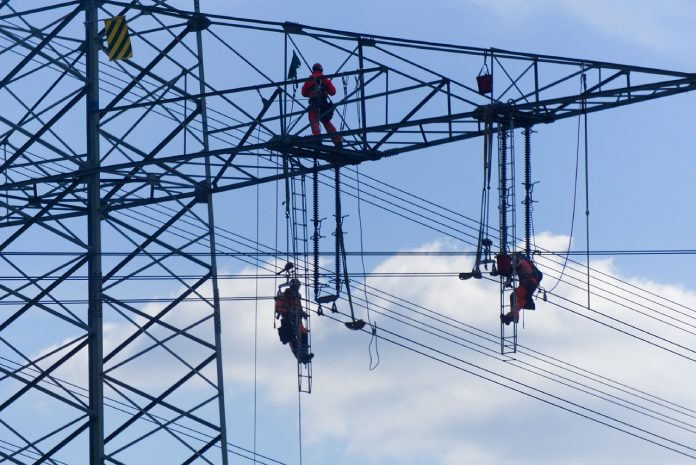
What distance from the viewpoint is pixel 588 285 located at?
36562 millimetres

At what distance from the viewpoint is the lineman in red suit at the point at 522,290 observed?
38875mm

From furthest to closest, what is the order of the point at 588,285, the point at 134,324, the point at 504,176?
the point at 134,324 < the point at 504,176 < the point at 588,285

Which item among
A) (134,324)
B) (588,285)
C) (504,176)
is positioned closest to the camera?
(588,285)

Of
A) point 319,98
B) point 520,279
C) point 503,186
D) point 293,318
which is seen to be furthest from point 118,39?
point 520,279

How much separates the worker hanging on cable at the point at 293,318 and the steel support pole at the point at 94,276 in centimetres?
317

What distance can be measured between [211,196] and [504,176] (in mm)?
6053

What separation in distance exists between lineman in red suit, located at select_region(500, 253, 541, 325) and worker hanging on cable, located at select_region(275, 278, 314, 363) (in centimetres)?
479

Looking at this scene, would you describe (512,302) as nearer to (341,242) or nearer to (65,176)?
(341,242)

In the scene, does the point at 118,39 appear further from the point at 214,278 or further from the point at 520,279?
the point at 520,279

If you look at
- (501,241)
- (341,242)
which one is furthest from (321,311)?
(501,241)

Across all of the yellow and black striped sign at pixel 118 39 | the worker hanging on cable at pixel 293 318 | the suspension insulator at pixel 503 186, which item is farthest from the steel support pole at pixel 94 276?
the suspension insulator at pixel 503 186

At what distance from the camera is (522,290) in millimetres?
39094

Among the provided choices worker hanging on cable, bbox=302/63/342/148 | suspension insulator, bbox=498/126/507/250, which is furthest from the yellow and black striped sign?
suspension insulator, bbox=498/126/507/250

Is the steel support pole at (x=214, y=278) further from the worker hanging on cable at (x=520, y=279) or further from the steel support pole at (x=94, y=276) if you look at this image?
the worker hanging on cable at (x=520, y=279)
